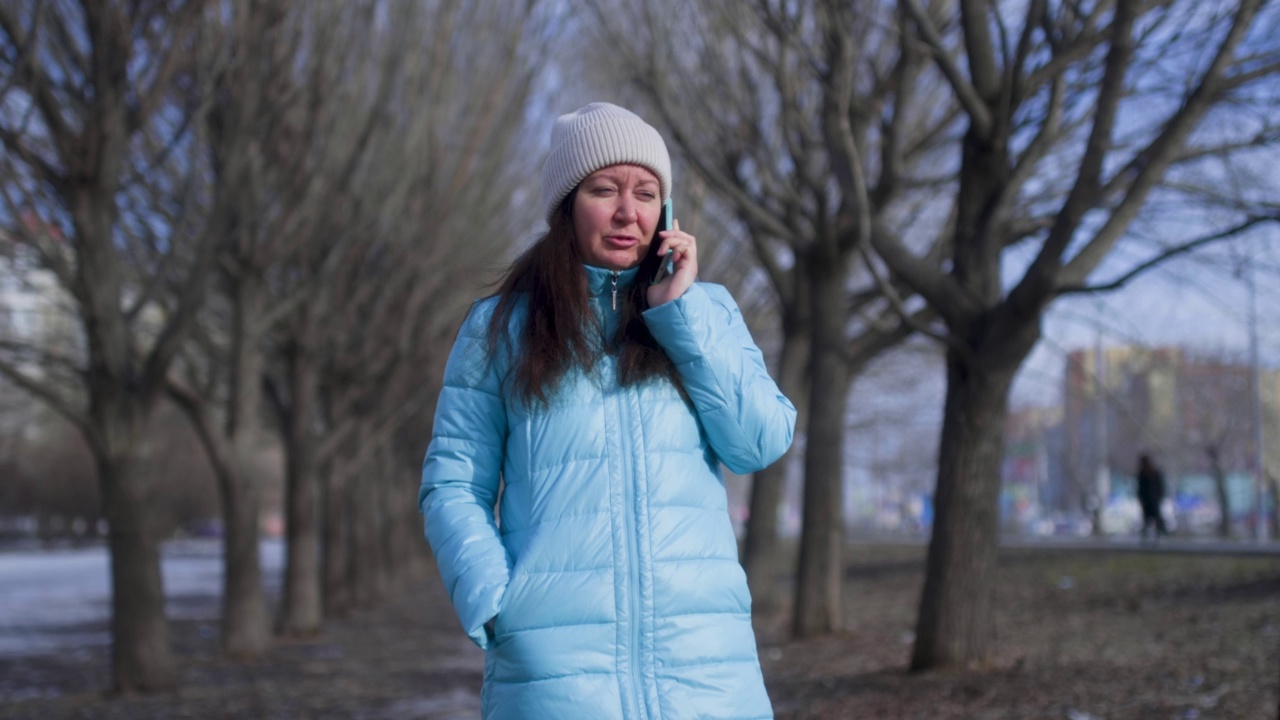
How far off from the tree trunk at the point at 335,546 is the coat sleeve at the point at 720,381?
54.2ft

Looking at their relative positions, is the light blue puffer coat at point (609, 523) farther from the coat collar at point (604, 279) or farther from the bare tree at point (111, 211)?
the bare tree at point (111, 211)

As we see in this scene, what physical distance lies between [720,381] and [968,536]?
20.2ft

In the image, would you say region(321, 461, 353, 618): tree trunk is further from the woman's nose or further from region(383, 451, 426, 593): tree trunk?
the woman's nose

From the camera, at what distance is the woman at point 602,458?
2.34 m

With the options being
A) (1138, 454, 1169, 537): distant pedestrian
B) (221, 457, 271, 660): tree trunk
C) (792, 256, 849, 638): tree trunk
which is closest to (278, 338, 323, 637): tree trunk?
(221, 457, 271, 660): tree trunk

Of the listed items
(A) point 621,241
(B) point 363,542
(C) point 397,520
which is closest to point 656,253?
(A) point 621,241

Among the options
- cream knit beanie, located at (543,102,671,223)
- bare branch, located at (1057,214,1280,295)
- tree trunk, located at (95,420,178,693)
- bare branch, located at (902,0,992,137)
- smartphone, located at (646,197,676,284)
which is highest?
bare branch, located at (902,0,992,137)

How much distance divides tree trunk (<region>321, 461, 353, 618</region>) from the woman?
16389 millimetres

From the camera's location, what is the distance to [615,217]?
264cm

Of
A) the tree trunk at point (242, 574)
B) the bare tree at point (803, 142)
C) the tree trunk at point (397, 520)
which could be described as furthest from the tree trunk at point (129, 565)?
the tree trunk at point (397, 520)

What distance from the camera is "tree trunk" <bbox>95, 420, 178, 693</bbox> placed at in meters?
9.84

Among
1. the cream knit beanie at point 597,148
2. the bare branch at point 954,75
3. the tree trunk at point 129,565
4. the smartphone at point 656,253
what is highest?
the bare branch at point 954,75

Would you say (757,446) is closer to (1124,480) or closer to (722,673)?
(722,673)

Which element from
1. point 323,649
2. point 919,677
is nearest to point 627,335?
point 919,677
